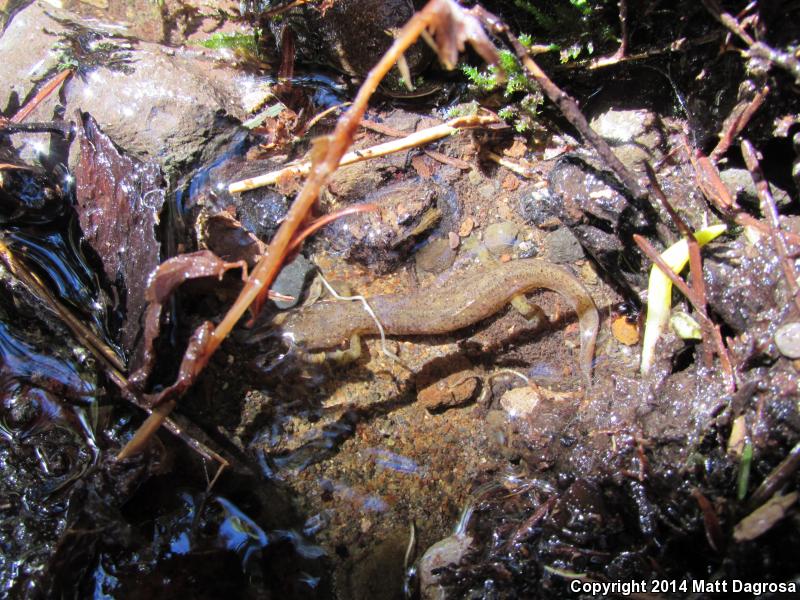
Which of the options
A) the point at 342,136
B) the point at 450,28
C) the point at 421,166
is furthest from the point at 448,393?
the point at 450,28

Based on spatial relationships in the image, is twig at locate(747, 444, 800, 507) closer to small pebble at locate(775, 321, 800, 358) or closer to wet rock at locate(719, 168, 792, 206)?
small pebble at locate(775, 321, 800, 358)

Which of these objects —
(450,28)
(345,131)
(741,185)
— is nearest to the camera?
(450,28)

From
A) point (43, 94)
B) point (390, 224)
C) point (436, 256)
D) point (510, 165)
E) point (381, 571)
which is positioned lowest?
point (381, 571)

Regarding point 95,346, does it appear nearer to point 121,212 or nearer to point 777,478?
point 121,212

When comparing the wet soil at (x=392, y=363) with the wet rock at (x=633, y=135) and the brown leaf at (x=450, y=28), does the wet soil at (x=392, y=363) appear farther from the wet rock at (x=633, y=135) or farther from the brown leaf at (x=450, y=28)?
the brown leaf at (x=450, y=28)

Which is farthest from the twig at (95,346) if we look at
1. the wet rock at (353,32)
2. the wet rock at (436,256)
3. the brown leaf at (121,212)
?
the wet rock at (353,32)

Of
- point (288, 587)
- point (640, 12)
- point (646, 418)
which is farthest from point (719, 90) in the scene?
point (288, 587)
